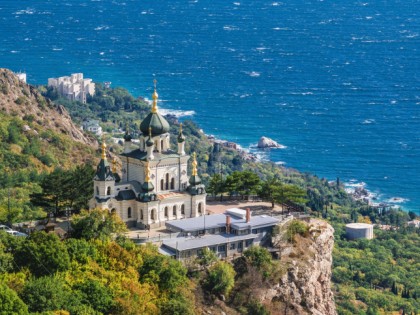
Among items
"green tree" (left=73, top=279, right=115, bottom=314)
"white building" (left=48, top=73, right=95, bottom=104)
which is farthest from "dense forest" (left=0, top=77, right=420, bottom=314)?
"white building" (left=48, top=73, right=95, bottom=104)

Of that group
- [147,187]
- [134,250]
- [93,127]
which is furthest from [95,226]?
[93,127]

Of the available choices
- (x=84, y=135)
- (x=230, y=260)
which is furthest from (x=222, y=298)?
(x=84, y=135)

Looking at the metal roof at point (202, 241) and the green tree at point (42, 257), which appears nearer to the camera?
the green tree at point (42, 257)

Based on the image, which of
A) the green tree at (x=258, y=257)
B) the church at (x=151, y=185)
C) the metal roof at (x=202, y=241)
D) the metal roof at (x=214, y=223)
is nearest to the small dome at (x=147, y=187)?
the church at (x=151, y=185)

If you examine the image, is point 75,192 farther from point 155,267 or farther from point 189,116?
point 189,116

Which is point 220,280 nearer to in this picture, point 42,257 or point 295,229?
point 295,229

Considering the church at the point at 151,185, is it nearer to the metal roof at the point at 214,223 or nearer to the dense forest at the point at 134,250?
the metal roof at the point at 214,223

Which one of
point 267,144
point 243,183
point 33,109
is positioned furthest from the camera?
point 267,144
